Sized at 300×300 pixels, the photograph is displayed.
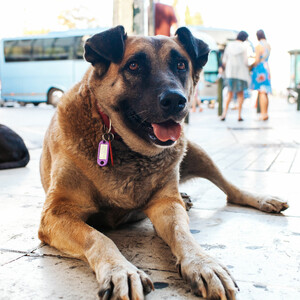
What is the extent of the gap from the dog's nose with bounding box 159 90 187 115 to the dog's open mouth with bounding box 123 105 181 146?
5.8 inches

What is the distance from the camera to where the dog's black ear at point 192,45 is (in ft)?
8.55

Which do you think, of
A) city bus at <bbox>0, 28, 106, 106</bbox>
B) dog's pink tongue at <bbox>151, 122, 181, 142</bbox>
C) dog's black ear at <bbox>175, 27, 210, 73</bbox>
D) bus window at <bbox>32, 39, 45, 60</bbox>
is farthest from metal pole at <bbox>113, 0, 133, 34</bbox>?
bus window at <bbox>32, 39, 45, 60</bbox>

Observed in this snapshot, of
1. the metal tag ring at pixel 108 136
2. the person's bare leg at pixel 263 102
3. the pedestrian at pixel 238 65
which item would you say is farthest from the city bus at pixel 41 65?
the metal tag ring at pixel 108 136

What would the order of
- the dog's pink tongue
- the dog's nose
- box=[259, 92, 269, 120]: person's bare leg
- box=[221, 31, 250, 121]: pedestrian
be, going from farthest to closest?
box=[221, 31, 250, 121]: pedestrian < box=[259, 92, 269, 120]: person's bare leg < the dog's pink tongue < the dog's nose

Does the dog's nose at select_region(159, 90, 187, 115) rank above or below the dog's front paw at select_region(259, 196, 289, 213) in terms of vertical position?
above

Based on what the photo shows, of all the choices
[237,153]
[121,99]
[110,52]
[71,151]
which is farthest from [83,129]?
[237,153]

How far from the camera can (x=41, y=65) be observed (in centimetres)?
2188

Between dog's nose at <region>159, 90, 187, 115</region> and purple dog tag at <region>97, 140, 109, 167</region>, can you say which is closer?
dog's nose at <region>159, 90, 187, 115</region>

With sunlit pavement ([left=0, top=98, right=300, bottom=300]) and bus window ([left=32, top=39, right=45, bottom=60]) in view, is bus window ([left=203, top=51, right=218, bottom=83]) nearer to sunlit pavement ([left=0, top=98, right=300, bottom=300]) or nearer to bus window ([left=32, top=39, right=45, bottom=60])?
bus window ([left=32, top=39, right=45, bottom=60])

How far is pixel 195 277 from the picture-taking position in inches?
65.9

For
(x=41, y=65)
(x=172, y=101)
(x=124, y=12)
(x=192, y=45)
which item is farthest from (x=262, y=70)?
(x=41, y=65)

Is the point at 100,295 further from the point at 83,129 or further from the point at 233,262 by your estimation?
the point at 83,129

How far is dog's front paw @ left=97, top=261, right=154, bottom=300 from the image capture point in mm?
1538

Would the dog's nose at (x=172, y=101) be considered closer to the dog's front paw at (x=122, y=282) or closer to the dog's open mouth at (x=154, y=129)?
the dog's open mouth at (x=154, y=129)
